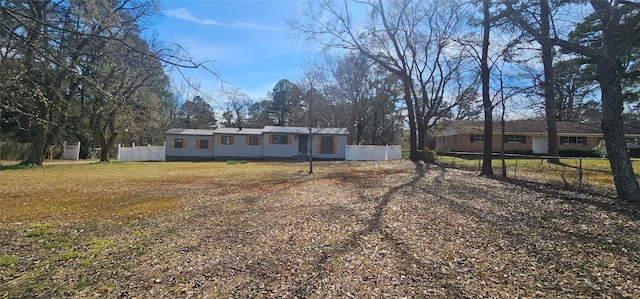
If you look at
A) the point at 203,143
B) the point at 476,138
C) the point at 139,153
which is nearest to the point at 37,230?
the point at 203,143

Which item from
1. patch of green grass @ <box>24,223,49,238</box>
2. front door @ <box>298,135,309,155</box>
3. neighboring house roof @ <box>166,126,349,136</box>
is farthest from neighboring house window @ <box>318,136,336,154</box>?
patch of green grass @ <box>24,223,49,238</box>

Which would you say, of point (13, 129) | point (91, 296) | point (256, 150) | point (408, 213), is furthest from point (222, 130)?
point (91, 296)

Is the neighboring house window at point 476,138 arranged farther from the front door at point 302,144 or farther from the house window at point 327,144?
the front door at point 302,144

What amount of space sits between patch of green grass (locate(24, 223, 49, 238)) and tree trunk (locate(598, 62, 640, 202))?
11.1 metres

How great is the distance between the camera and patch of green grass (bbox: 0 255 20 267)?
353 cm

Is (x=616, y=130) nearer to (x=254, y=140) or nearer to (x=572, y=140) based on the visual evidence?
(x=254, y=140)

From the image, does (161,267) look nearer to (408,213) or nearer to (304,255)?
(304,255)

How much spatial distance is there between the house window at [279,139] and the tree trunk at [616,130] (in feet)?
64.4

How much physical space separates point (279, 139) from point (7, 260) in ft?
69.2

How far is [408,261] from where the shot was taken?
370 cm

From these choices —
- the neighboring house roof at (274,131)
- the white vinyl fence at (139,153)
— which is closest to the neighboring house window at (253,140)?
the neighboring house roof at (274,131)

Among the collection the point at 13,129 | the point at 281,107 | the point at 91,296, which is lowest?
the point at 91,296

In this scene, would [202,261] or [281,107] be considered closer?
[202,261]

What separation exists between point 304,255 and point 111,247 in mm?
2583
